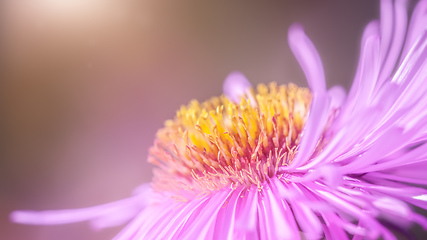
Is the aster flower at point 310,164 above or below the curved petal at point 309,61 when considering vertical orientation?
below

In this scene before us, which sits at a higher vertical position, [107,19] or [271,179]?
[107,19]

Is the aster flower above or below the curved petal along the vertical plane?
below

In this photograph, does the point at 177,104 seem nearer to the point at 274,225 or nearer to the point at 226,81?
the point at 226,81

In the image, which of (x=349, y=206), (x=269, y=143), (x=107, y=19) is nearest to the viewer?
(x=349, y=206)

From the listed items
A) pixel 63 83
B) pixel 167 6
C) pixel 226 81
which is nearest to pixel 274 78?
pixel 226 81
